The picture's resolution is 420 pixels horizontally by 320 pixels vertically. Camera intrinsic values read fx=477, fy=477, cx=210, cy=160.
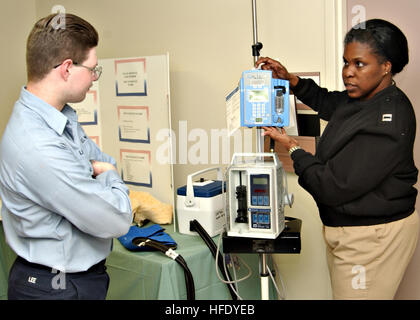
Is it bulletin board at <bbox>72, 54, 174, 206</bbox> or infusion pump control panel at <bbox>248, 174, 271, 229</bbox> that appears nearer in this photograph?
infusion pump control panel at <bbox>248, 174, 271, 229</bbox>

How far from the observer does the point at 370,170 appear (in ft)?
5.38

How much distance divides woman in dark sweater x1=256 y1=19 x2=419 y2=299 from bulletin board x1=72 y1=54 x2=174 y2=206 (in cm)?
104

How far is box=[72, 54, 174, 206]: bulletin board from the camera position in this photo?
265 centimetres

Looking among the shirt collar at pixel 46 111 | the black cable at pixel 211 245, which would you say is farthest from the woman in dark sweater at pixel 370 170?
the shirt collar at pixel 46 111

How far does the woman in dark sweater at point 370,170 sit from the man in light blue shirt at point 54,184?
78 cm

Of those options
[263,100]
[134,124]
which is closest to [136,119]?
[134,124]

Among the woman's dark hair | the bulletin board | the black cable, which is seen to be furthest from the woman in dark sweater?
the bulletin board

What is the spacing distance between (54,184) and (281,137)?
0.93 m

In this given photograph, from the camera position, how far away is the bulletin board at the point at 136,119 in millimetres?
2650

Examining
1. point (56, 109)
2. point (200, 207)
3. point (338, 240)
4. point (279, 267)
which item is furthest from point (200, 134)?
point (56, 109)

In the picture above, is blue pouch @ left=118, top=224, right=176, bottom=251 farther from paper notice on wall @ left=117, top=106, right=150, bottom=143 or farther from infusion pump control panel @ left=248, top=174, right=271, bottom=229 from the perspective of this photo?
paper notice on wall @ left=117, top=106, right=150, bottom=143

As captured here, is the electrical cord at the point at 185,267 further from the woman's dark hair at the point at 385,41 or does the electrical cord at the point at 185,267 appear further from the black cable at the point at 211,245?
the woman's dark hair at the point at 385,41

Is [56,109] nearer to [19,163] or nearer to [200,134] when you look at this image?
[19,163]

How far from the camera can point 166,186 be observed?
2.70 m
